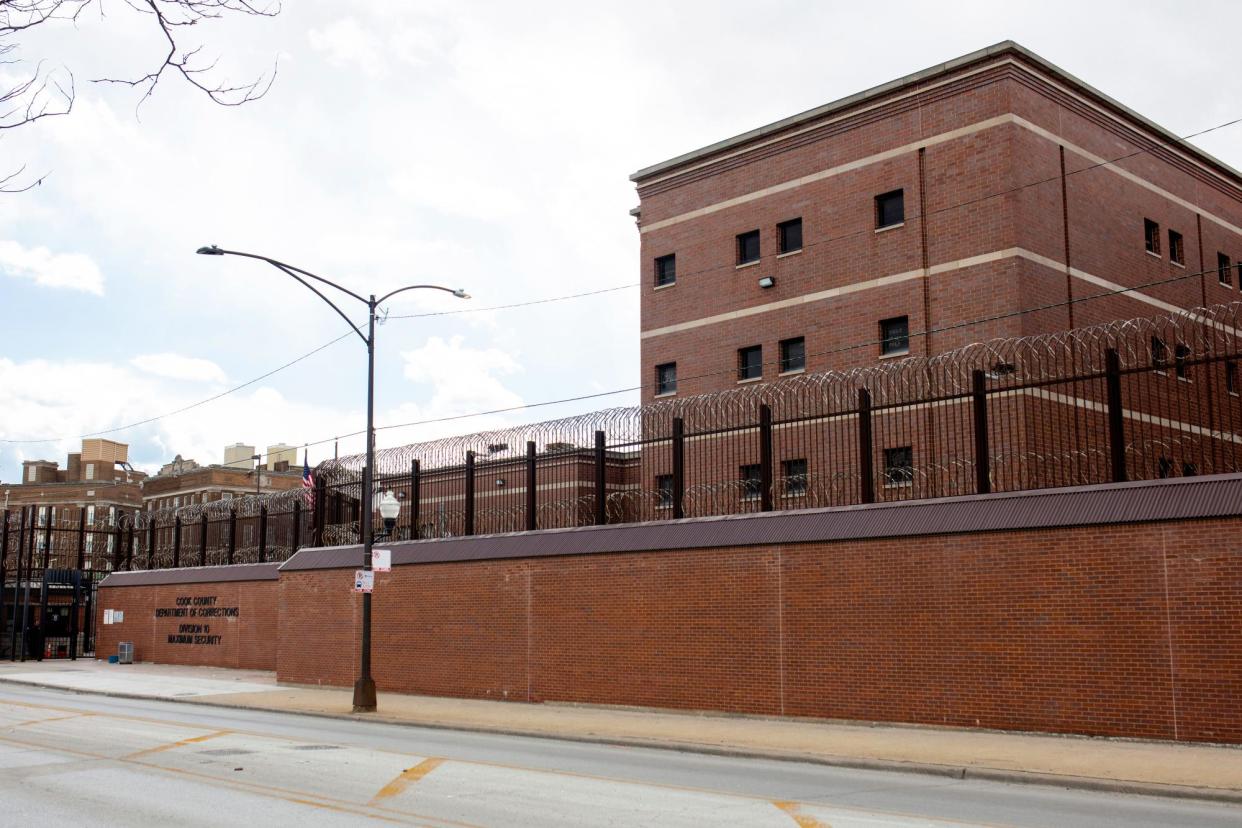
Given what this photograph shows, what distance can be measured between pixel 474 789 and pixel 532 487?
44.1 feet

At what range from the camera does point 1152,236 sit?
36562mm

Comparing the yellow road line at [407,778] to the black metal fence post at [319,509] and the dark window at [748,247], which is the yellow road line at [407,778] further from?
the dark window at [748,247]

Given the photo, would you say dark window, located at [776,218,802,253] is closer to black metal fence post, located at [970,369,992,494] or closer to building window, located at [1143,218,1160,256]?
building window, located at [1143,218,1160,256]

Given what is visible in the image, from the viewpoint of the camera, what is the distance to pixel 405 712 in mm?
22750

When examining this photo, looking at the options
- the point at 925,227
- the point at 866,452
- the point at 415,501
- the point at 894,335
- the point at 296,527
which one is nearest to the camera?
the point at 866,452

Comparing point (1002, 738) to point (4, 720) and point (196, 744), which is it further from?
point (4, 720)

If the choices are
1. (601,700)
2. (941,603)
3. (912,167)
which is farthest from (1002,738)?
(912,167)

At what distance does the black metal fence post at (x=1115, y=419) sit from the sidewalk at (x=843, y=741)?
376 cm

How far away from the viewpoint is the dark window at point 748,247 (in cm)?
3803

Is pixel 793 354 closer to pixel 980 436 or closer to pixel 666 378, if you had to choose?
pixel 666 378

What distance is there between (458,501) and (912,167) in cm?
1590

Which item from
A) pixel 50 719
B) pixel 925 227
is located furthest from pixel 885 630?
pixel 925 227

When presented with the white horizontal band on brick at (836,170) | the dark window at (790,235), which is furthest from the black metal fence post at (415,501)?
the white horizontal band on brick at (836,170)

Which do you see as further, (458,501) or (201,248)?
(458,501)
